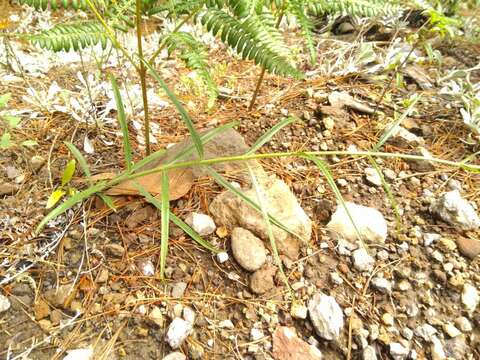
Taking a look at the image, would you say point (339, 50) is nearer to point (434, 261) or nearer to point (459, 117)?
point (459, 117)

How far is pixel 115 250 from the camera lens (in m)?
1.30

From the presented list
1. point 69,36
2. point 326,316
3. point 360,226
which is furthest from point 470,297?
point 69,36

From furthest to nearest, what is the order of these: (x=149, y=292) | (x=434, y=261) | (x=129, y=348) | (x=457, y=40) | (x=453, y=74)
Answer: (x=457, y=40) < (x=453, y=74) < (x=434, y=261) < (x=149, y=292) < (x=129, y=348)

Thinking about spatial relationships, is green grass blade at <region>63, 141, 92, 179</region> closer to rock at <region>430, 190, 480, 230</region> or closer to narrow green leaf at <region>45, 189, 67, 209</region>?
narrow green leaf at <region>45, 189, 67, 209</region>

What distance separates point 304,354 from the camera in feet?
3.78

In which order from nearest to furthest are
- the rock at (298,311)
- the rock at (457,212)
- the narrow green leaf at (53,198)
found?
the rock at (298,311) → the narrow green leaf at (53,198) → the rock at (457,212)

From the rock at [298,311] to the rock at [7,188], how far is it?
1210 mm

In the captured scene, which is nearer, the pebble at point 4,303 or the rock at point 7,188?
the pebble at point 4,303

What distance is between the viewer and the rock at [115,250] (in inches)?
51.1

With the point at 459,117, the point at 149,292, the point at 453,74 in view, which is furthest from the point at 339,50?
the point at 149,292

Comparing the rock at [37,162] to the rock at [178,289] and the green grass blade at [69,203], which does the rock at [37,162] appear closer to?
the green grass blade at [69,203]

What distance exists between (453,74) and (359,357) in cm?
177

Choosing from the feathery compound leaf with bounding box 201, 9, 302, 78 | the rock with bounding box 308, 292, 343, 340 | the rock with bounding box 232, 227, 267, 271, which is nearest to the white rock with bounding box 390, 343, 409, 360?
the rock with bounding box 308, 292, 343, 340

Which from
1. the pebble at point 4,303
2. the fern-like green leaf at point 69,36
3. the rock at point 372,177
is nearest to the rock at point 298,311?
the rock at point 372,177
